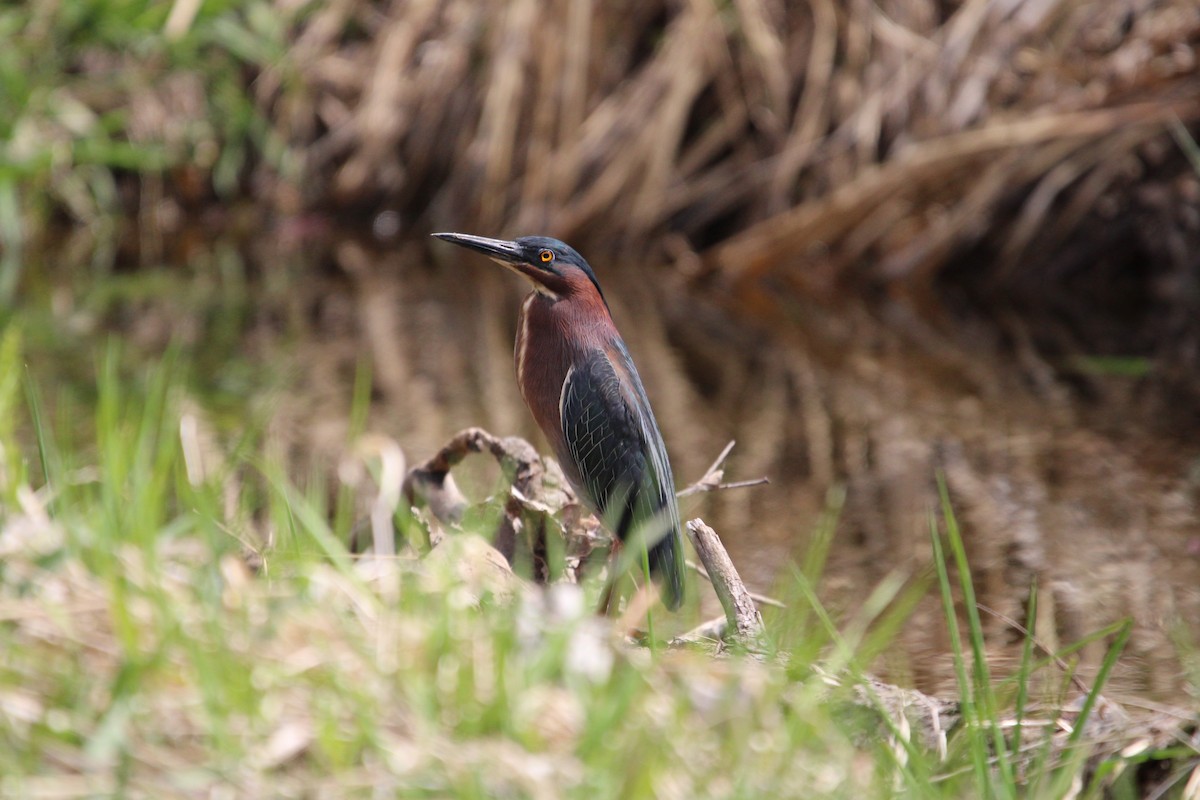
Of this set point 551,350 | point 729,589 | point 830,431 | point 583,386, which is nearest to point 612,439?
point 583,386

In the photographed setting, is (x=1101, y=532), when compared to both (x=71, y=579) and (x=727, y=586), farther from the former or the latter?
(x=71, y=579)

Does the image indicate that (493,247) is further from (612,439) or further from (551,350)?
(612,439)

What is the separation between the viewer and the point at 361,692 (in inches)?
65.4

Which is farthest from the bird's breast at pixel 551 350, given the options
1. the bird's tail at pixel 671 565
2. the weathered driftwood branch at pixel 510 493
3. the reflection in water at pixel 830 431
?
the reflection in water at pixel 830 431

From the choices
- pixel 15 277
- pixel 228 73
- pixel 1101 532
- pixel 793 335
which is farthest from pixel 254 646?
pixel 228 73

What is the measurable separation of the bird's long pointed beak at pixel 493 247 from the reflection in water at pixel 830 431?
1.08m

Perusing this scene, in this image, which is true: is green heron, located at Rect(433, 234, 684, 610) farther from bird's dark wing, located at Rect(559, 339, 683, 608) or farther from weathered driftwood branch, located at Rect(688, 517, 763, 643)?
weathered driftwood branch, located at Rect(688, 517, 763, 643)

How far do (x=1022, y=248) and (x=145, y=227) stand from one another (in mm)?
6242

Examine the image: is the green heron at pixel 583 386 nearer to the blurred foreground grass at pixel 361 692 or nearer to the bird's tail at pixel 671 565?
the bird's tail at pixel 671 565

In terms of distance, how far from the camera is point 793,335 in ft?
24.7

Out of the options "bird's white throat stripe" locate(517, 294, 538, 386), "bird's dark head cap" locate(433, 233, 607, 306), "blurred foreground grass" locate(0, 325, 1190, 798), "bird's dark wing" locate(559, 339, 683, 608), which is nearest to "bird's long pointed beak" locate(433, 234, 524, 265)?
"bird's dark head cap" locate(433, 233, 607, 306)

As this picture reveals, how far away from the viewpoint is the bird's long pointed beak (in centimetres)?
339

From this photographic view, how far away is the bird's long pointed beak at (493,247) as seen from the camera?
11.1 feet

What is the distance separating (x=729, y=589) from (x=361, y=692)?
1042 mm
